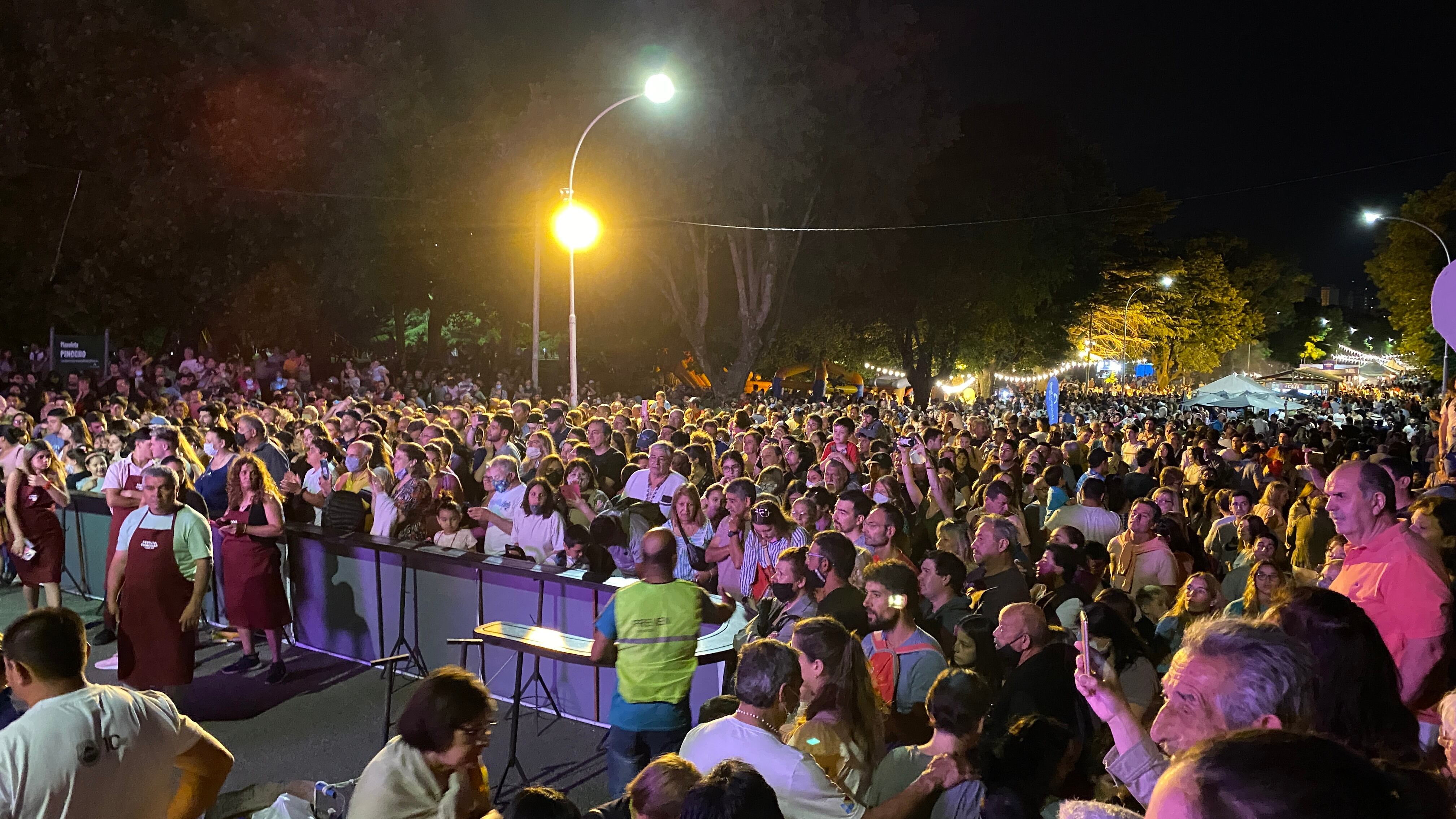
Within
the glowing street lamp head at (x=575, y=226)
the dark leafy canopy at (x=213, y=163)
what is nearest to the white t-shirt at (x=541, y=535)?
the glowing street lamp head at (x=575, y=226)

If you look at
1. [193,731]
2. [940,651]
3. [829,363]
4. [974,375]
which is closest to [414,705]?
[193,731]

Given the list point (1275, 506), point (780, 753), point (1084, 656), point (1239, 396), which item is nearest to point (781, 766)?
point (780, 753)

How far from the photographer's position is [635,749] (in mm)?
5289

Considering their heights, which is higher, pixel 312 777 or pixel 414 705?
pixel 414 705

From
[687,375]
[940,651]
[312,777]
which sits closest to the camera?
[940,651]

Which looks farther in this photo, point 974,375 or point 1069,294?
point 974,375

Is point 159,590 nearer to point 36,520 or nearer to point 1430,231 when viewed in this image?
point 36,520

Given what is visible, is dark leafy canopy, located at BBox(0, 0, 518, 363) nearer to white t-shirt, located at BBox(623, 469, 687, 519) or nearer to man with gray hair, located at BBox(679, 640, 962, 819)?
white t-shirt, located at BBox(623, 469, 687, 519)

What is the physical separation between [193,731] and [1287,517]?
9.14 meters

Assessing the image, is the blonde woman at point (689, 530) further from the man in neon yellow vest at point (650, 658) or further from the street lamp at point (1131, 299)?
the street lamp at point (1131, 299)

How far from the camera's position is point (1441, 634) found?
3.96 meters

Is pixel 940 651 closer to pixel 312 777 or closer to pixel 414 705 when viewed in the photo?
pixel 414 705

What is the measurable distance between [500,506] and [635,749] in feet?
13.4

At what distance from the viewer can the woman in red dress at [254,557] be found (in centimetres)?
847
